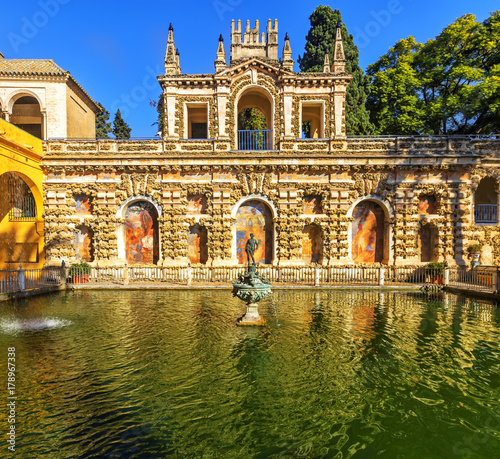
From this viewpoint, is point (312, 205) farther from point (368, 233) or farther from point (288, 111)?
point (288, 111)

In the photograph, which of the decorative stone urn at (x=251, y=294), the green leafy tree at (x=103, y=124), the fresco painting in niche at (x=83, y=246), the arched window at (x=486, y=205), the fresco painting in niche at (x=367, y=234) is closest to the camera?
the decorative stone urn at (x=251, y=294)

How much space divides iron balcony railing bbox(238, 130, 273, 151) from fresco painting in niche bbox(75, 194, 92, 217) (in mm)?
12010

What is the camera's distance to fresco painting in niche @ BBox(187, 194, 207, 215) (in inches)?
901

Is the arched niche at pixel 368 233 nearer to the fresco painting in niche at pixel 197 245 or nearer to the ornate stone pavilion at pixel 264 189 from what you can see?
the ornate stone pavilion at pixel 264 189

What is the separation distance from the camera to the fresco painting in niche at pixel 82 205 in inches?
902

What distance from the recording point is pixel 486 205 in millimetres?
23922

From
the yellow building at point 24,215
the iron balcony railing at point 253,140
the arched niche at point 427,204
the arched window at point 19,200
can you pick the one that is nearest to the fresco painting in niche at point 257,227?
the iron balcony railing at point 253,140

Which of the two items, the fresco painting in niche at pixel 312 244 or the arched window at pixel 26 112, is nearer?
the fresco painting in niche at pixel 312 244

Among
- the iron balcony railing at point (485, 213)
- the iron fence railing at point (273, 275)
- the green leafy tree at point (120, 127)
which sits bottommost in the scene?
the iron fence railing at point (273, 275)

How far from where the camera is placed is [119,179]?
22.6 m

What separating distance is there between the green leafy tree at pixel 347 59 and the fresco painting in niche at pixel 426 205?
9332 millimetres

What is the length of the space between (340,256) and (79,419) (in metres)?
19.3

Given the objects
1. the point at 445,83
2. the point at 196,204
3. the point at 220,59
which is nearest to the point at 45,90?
the point at 220,59

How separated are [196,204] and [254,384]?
1720cm
